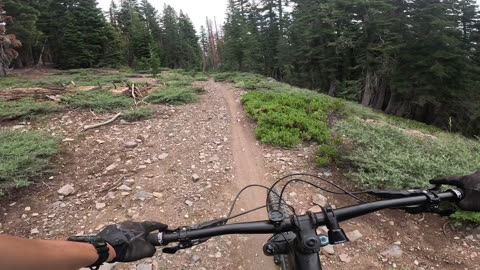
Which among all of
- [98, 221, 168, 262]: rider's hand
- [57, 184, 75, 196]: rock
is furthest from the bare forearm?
[57, 184, 75, 196]: rock

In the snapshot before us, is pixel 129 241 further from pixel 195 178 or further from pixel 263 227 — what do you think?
pixel 195 178

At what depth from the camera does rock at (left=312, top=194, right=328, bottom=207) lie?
502cm

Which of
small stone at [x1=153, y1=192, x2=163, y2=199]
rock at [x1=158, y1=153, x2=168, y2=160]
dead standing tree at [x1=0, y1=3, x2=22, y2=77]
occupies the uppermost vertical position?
dead standing tree at [x1=0, y1=3, x2=22, y2=77]

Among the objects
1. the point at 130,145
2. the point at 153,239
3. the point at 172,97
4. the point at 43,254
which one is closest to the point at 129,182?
the point at 130,145

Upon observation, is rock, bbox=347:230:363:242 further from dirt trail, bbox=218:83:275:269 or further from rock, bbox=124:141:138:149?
rock, bbox=124:141:138:149

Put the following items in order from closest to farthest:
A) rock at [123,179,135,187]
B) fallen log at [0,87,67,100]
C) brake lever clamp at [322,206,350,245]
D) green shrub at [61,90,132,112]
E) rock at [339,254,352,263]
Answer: brake lever clamp at [322,206,350,245] → rock at [339,254,352,263] → rock at [123,179,135,187] → green shrub at [61,90,132,112] → fallen log at [0,87,67,100]

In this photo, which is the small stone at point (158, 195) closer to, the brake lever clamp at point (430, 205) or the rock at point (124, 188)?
the rock at point (124, 188)

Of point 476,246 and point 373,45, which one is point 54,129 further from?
point 373,45

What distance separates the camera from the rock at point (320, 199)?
5023 mm

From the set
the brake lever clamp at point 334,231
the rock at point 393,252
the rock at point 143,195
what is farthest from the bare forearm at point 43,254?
the rock at point 393,252

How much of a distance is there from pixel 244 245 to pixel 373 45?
2327 cm

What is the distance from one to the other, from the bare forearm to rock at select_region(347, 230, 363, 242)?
148 inches

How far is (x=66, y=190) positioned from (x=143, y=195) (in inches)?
59.9

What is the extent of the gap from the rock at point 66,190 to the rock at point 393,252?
18.4 ft
